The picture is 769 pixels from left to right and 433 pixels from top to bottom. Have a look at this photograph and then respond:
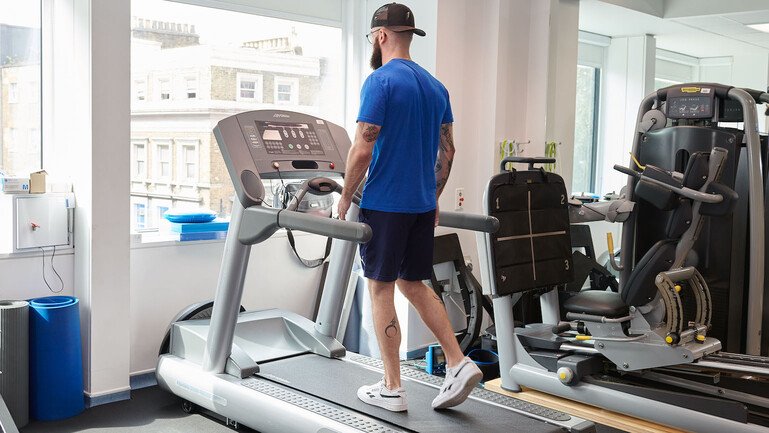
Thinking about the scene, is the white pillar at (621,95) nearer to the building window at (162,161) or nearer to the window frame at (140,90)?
the building window at (162,161)

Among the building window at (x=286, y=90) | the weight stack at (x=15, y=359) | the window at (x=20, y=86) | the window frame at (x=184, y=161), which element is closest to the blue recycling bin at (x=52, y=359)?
the weight stack at (x=15, y=359)

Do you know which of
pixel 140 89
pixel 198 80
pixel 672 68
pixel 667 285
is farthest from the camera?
pixel 672 68

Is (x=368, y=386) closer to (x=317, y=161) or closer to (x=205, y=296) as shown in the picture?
(x=317, y=161)

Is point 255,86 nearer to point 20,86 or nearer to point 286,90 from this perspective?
point 286,90

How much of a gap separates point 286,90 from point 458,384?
2.69 meters

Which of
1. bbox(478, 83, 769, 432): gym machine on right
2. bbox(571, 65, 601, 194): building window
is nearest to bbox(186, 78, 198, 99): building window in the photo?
bbox(478, 83, 769, 432): gym machine on right

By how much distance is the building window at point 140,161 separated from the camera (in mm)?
4703

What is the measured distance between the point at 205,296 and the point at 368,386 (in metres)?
1.63

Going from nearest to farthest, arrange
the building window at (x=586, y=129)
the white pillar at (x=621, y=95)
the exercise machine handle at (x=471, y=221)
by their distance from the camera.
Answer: the exercise machine handle at (x=471, y=221)
the white pillar at (x=621, y=95)
the building window at (x=586, y=129)

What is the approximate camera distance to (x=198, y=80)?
489 cm

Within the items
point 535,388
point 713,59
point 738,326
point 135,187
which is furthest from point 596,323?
point 713,59

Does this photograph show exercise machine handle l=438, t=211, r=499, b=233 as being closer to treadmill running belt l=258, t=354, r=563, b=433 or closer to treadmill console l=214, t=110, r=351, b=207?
treadmill console l=214, t=110, r=351, b=207

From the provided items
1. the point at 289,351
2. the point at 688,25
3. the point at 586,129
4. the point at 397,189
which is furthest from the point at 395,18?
the point at 586,129

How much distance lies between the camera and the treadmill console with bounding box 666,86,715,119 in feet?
14.4
